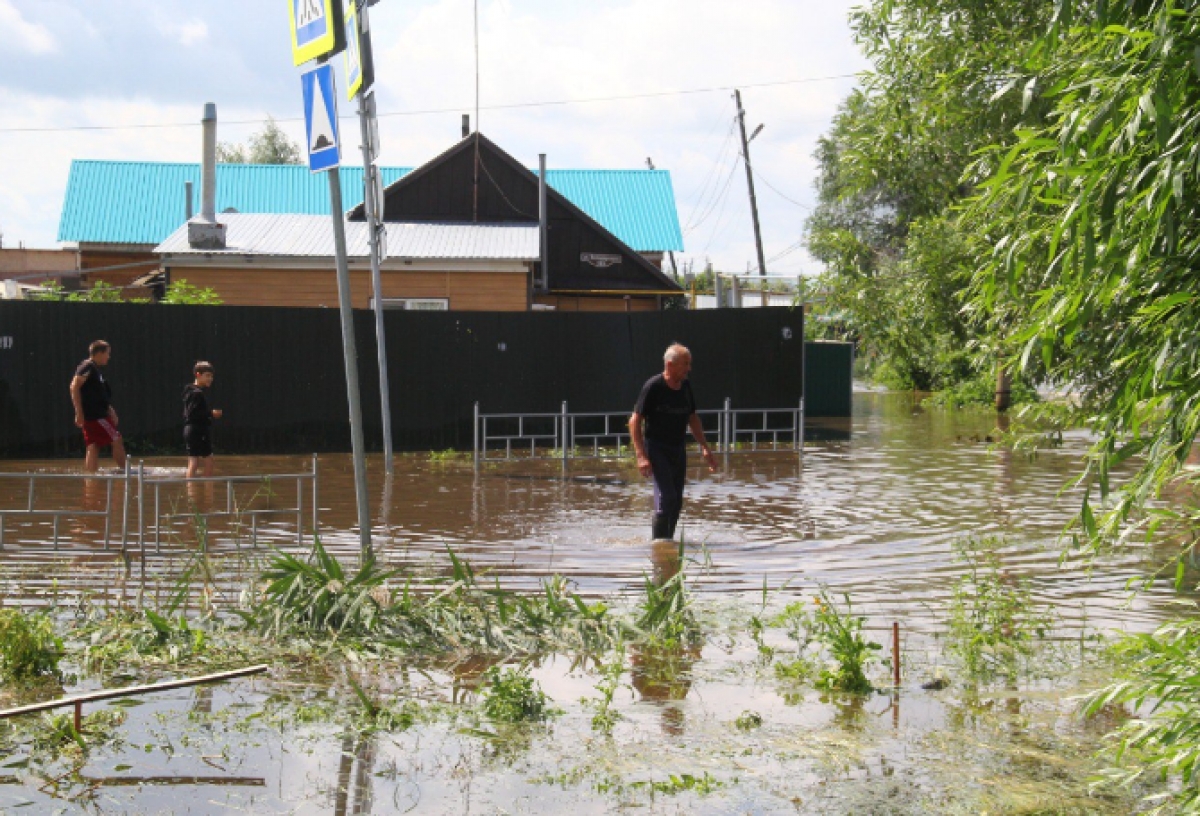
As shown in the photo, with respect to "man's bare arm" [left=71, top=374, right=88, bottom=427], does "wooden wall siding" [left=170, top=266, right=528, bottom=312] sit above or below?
above

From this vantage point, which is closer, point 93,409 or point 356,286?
point 93,409

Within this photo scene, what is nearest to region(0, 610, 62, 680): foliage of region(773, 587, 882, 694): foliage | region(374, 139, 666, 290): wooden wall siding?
region(773, 587, 882, 694): foliage

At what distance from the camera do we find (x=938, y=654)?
24.2 ft

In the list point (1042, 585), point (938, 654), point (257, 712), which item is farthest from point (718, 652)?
point (1042, 585)

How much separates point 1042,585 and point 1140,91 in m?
6.23

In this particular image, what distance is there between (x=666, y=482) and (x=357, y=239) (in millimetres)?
20507

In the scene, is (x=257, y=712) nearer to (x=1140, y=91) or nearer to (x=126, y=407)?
(x=1140, y=91)

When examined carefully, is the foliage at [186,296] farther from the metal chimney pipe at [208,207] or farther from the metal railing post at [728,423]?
the metal railing post at [728,423]

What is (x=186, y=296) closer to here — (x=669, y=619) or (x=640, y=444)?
(x=640, y=444)

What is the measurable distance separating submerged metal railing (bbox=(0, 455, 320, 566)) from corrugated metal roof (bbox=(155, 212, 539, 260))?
39.6ft

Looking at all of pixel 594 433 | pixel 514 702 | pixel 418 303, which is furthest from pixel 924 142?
pixel 418 303

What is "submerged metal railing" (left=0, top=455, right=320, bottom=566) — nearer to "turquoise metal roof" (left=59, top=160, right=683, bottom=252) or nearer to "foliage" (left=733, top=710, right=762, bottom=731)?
"foliage" (left=733, top=710, right=762, bottom=731)

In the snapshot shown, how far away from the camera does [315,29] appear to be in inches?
292

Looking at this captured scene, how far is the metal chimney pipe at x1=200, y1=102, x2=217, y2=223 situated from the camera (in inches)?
1200
